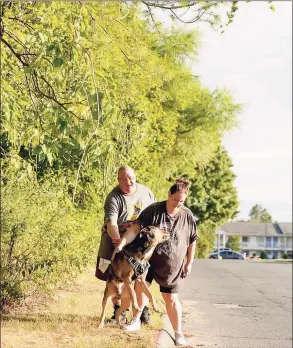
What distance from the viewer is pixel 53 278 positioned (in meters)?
8.35

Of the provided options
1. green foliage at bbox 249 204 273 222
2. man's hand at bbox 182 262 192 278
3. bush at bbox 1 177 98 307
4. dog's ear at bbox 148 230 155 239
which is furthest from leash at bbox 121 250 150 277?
green foliage at bbox 249 204 273 222

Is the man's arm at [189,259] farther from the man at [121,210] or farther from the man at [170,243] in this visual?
the man at [121,210]

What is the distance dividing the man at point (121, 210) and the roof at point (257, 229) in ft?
387

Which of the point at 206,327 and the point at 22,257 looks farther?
the point at 206,327

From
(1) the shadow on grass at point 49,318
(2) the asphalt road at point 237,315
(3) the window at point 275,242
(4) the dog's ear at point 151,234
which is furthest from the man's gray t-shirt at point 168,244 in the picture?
(3) the window at point 275,242

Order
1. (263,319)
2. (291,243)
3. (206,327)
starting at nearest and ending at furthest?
1. (206,327)
2. (263,319)
3. (291,243)

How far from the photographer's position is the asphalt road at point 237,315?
7914 mm

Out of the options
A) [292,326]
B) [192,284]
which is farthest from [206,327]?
[192,284]

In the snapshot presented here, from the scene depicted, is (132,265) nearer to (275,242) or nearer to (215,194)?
(215,194)

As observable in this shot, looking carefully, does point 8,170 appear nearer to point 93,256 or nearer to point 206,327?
point 93,256

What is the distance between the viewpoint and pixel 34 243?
823 centimetres

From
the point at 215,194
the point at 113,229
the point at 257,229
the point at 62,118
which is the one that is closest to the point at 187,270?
the point at 113,229

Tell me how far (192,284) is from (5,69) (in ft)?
37.7

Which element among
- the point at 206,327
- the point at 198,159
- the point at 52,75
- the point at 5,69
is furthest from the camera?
the point at 198,159
